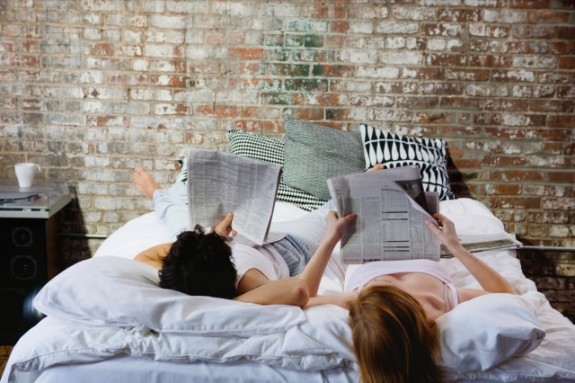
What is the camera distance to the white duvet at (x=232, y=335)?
1.48 meters

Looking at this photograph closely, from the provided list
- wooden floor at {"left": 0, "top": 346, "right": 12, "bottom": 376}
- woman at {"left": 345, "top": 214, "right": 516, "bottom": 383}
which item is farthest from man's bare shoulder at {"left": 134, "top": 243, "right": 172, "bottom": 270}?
wooden floor at {"left": 0, "top": 346, "right": 12, "bottom": 376}

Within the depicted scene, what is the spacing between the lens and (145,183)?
321cm

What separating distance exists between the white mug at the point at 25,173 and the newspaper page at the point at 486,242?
207cm

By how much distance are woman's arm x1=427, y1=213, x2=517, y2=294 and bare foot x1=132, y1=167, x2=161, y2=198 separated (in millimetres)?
1626

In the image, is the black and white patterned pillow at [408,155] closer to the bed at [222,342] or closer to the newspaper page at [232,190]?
→ the newspaper page at [232,190]

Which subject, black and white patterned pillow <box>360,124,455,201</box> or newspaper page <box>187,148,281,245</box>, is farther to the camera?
black and white patterned pillow <box>360,124,455,201</box>

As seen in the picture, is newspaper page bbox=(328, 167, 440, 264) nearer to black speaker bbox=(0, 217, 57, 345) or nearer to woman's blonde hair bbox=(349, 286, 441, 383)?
woman's blonde hair bbox=(349, 286, 441, 383)

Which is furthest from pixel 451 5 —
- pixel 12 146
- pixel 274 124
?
pixel 12 146

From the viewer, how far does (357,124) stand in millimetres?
3387

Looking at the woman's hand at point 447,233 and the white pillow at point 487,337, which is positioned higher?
the woman's hand at point 447,233

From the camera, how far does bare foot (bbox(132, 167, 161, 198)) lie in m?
Result: 3.19

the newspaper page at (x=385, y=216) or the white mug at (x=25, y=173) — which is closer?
the newspaper page at (x=385, y=216)

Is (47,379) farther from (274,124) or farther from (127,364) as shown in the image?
(274,124)

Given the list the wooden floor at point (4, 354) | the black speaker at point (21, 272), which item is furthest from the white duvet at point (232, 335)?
the black speaker at point (21, 272)
